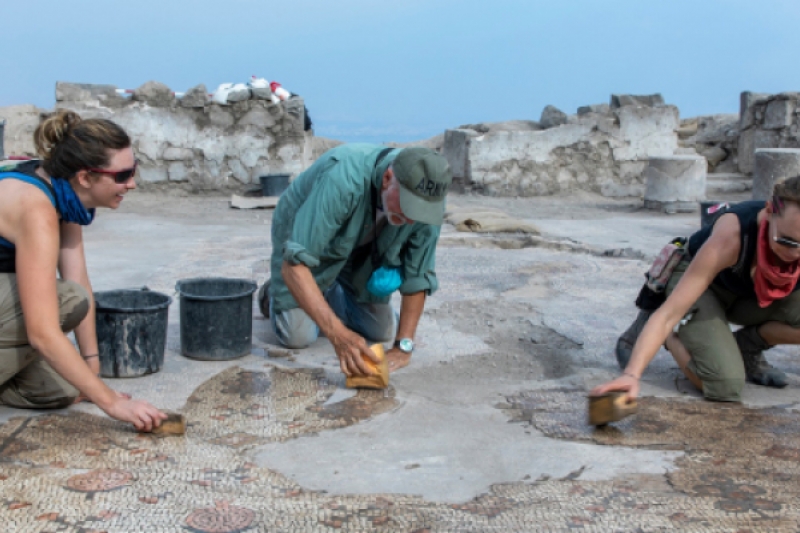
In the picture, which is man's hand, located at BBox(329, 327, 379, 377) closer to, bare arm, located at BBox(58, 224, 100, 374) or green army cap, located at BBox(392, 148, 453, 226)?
green army cap, located at BBox(392, 148, 453, 226)

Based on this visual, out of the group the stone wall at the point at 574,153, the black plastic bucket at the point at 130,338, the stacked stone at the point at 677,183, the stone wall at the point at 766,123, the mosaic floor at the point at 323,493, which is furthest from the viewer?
the stone wall at the point at 766,123

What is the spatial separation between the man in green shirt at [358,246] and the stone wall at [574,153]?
733cm

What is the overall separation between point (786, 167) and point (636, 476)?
8.40 m

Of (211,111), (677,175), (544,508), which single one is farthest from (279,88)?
(544,508)

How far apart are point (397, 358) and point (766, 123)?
11746mm

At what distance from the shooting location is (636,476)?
2.54m

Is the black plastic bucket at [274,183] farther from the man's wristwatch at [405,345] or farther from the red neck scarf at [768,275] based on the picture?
the red neck scarf at [768,275]

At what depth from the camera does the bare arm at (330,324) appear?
10.5 ft

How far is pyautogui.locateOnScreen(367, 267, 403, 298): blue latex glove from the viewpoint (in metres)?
3.74

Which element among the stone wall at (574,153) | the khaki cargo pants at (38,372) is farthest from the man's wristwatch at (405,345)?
the stone wall at (574,153)

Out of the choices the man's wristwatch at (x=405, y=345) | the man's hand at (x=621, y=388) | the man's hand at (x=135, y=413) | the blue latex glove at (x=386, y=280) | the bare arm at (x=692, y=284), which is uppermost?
the bare arm at (x=692, y=284)

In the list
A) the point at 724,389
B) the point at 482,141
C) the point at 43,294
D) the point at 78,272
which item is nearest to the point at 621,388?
the point at 724,389

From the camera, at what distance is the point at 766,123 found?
1348cm

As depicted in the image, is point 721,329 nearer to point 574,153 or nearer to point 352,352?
point 352,352
